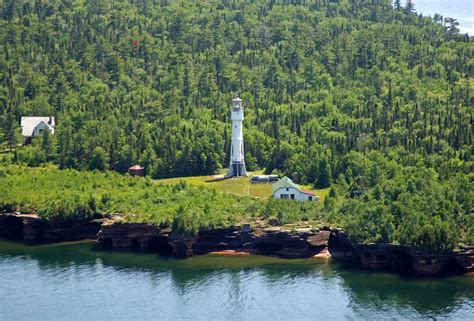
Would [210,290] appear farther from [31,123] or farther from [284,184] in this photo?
[31,123]

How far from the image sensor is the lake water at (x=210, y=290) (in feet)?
291

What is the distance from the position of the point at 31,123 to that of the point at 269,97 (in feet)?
102

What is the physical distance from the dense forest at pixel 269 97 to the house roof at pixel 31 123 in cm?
168

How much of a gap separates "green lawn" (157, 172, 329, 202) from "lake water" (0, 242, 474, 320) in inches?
580

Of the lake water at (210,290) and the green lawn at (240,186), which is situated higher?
the green lawn at (240,186)

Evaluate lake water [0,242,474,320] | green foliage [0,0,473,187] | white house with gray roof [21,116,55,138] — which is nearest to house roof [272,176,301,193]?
green foliage [0,0,473,187]

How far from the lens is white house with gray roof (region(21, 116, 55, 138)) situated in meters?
144

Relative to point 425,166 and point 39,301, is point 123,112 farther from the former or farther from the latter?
point 39,301

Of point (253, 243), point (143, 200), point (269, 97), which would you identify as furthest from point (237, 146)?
point (269, 97)

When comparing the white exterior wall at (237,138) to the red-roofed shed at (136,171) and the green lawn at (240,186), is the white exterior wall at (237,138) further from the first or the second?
the red-roofed shed at (136,171)

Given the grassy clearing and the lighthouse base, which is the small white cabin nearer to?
the grassy clearing

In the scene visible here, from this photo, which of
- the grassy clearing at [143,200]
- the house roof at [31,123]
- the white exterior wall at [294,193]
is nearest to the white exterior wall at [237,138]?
the grassy clearing at [143,200]

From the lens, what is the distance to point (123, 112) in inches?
5827

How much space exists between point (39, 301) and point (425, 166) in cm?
4429
